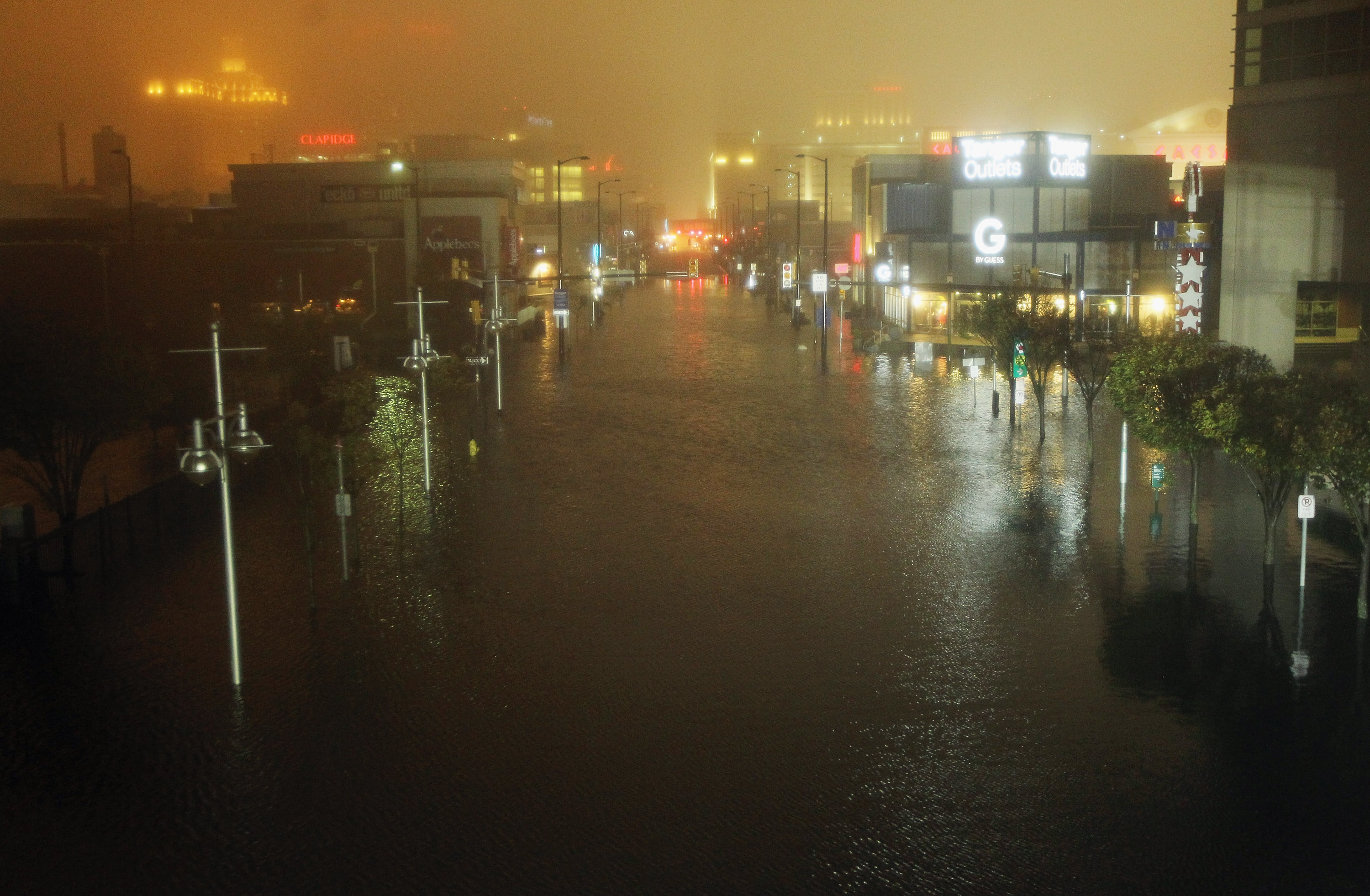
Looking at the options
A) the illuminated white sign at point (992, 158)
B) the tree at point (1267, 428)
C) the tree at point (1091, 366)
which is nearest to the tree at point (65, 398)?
the tree at point (1267, 428)

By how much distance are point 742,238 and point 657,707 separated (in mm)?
128370

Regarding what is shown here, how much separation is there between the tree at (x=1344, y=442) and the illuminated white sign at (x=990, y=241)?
110 feet

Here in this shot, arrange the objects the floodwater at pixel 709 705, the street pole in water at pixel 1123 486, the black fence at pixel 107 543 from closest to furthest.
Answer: the floodwater at pixel 709 705
the black fence at pixel 107 543
the street pole in water at pixel 1123 486

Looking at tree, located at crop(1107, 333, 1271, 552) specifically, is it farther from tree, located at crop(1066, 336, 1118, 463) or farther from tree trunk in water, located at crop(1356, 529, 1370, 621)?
tree, located at crop(1066, 336, 1118, 463)

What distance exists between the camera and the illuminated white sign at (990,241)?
46.1 meters

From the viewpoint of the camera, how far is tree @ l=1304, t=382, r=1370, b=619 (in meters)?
12.9

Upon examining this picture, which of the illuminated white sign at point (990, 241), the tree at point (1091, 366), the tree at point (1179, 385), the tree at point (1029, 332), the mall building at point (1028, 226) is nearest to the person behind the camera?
the tree at point (1179, 385)

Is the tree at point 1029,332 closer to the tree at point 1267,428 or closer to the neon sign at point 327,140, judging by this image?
the tree at point 1267,428

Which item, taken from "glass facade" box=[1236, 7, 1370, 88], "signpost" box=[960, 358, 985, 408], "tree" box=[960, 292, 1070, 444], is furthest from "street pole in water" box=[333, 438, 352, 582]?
"glass facade" box=[1236, 7, 1370, 88]

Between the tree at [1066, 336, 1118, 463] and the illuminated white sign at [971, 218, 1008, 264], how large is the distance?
21.6 metres

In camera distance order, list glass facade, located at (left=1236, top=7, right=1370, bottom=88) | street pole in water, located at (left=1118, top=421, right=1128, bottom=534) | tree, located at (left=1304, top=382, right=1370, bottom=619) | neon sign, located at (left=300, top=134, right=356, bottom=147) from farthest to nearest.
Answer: neon sign, located at (left=300, top=134, right=356, bottom=147) → glass facade, located at (left=1236, top=7, right=1370, bottom=88) → street pole in water, located at (left=1118, top=421, right=1128, bottom=534) → tree, located at (left=1304, top=382, right=1370, bottom=619)

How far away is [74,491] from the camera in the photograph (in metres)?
17.3

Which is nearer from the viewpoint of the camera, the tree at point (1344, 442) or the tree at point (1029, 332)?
the tree at point (1344, 442)

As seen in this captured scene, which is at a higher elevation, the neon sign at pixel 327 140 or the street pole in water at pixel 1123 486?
the neon sign at pixel 327 140
